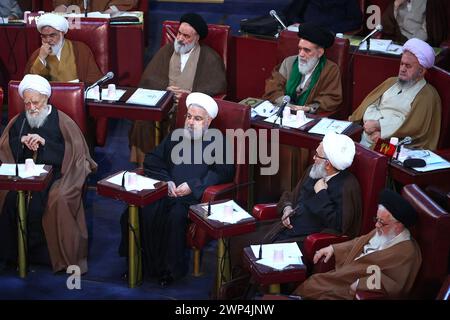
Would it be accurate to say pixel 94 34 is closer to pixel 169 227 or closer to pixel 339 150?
pixel 169 227

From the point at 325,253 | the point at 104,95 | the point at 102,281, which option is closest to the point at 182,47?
the point at 104,95

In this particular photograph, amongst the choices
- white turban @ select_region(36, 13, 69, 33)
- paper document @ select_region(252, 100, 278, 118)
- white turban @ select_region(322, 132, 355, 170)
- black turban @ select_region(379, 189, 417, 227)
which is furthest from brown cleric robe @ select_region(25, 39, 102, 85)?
black turban @ select_region(379, 189, 417, 227)

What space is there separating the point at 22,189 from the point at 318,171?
1938 millimetres

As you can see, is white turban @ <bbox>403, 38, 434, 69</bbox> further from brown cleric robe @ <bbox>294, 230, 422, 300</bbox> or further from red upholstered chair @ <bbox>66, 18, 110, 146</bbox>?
red upholstered chair @ <bbox>66, 18, 110, 146</bbox>

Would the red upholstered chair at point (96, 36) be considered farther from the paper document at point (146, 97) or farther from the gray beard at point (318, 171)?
the gray beard at point (318, 171)

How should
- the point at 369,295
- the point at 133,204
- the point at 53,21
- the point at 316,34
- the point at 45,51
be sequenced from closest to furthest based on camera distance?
the point at 369,295, the point at 133,204, the point at 316,34, the point at 53,21, the point at 45,51

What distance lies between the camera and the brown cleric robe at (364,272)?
218 inches

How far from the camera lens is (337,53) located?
315 inches

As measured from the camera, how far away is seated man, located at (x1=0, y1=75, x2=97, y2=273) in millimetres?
6770

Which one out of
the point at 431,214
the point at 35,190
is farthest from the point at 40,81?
the point at 431,214

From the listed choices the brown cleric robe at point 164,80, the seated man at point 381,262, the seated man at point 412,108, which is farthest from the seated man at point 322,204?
the brown cleric robe at point 164,80

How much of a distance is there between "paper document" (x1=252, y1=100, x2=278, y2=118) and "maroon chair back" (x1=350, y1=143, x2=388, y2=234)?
137cm

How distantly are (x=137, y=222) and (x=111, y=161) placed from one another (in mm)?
2094

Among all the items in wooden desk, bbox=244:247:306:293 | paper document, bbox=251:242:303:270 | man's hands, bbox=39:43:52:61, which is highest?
man's hands, bbox=39:43:52:61
